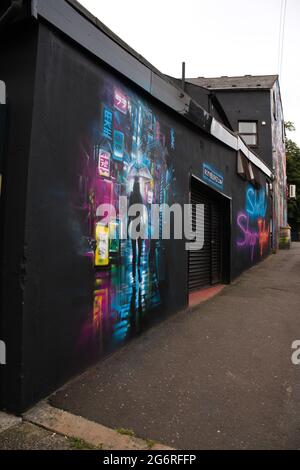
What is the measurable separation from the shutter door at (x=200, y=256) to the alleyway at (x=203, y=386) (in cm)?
210

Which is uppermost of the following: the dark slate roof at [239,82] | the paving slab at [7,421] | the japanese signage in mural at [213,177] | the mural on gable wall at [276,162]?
the dark slate roof at [239,82]

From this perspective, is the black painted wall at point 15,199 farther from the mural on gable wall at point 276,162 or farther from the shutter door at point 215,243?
the mural on gable wall at point 276,162

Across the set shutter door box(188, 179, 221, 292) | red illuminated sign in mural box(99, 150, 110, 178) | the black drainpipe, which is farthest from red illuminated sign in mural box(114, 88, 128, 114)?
shutter door box(188, 179, 221, 292)

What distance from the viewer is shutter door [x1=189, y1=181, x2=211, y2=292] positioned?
7.95 meters

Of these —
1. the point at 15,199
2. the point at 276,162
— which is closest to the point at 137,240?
the point at 15,199

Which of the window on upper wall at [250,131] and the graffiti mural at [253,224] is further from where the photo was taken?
the window on upper wall at [250,131]

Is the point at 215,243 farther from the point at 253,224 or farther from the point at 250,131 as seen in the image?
the point at 250,131

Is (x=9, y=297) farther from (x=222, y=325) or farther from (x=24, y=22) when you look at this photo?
(x=222, y=325)

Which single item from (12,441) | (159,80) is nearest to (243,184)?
(159,80)

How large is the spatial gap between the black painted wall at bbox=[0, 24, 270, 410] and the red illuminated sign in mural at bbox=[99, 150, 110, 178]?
21cm

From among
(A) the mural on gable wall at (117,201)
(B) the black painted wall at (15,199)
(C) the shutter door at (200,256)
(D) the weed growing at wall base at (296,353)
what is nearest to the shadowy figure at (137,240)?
(A) the mural on gable wall at (117,201)

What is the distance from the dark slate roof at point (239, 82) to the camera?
1838cm

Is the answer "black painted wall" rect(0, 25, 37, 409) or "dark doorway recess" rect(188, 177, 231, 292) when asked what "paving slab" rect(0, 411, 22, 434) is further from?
"dark doorway recess" rect(188, 177, 231, 292)
